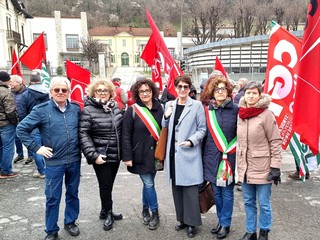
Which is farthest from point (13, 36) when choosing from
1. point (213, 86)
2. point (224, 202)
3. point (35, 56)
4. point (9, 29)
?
point (224, 202)

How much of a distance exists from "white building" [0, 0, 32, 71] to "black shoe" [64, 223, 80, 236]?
36.9m

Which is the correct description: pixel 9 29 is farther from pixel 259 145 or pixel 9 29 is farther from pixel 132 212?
pixel 259 145

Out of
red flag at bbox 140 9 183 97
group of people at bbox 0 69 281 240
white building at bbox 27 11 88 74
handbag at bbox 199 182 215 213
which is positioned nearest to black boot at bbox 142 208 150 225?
group of people at bbox 0 69 281 240

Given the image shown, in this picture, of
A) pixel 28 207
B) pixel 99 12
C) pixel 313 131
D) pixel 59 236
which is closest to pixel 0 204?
pixel 28 207

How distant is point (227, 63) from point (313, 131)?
20260 mm

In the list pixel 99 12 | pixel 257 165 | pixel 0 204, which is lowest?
pixel 0 204

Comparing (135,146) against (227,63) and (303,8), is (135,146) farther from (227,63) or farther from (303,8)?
(303,8)

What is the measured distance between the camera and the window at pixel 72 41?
56875 millimetres

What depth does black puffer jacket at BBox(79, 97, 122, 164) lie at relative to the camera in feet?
11.4

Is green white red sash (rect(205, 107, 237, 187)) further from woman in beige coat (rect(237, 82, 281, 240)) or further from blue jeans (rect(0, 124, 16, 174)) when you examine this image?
blue jeans (rect(0, 124, 16, 174))

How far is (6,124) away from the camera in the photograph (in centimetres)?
557

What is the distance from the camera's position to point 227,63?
22.3m

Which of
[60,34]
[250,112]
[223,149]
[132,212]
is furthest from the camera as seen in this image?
[60,34]

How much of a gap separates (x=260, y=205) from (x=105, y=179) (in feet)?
6.01
